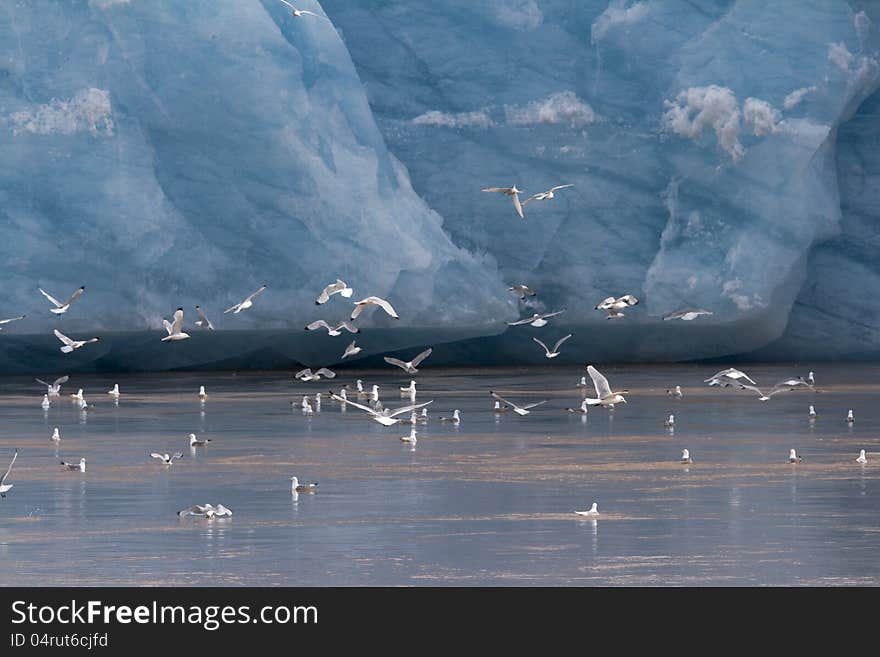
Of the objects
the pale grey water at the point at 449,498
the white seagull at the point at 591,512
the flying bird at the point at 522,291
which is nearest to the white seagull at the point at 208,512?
the pale grey water at the point at 449,498

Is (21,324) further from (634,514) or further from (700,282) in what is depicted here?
(634,514)

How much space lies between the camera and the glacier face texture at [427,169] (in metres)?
37.6

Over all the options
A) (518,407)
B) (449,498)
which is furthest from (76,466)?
(518,407)

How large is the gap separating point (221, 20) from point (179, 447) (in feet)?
55.8

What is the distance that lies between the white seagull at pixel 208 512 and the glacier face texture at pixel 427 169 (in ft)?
67.2

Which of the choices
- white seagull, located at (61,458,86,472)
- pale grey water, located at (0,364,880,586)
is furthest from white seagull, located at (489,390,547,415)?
white seagull, located at (61,458,86,472)

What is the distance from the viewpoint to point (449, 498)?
18.3m

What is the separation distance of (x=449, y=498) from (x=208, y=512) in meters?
2.63

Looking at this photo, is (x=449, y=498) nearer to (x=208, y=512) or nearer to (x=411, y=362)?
(x=208, y=512)

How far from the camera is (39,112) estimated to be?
37.3m

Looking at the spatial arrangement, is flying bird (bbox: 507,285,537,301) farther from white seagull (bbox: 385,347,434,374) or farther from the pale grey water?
the pale grey water

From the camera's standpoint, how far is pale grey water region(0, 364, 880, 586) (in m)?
14.1

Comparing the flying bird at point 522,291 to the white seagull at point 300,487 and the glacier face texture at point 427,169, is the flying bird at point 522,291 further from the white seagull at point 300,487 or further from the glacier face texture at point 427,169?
the white seagull at point 300,487
